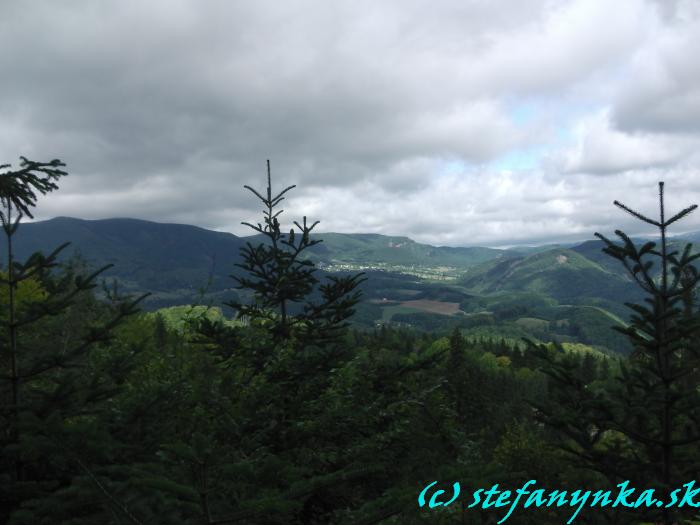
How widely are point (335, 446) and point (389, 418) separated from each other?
1410mm

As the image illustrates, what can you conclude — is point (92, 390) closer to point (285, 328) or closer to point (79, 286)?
point (79, 286)

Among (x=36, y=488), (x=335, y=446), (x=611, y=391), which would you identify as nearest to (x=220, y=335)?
(x=335, y=446)

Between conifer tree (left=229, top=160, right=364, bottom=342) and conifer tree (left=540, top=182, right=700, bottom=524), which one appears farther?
conifer tree (left=229, top=160, right=364, bottom=342)

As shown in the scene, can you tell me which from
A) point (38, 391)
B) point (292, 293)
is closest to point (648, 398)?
point (292, 293)

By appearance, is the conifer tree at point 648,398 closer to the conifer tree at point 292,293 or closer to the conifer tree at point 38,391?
the conifer tree at point 292,293

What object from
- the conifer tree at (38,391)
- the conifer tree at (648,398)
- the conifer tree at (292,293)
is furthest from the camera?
the conifer tree at (292,293)

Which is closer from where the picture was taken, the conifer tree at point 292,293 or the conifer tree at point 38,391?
the conifer tree at point 38,391

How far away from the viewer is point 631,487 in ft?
25.5

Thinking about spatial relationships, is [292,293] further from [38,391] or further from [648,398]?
[648,398]

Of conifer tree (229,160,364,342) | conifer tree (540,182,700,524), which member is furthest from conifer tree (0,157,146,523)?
conifer tree (540,182,700,524)

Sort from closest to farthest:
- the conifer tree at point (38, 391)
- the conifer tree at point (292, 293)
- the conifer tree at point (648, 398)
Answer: the conifer tree at point (38, 391)
the conifer tree at point (648, 398)
the conifer tree at point (292, 293)

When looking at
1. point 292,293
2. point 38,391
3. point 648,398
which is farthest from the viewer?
point 292,293

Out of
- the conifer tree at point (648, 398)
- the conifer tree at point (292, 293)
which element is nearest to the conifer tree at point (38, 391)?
the conifer tree at point (292, 293)

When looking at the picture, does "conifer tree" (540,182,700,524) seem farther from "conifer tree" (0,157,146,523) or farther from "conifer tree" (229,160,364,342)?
"conifer tree" (0,157,146,523)
